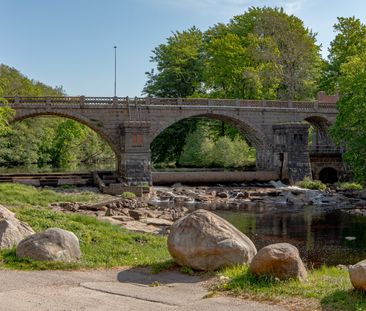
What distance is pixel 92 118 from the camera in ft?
147

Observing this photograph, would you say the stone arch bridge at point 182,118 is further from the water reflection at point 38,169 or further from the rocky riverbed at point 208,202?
the water reflection at point 38,169

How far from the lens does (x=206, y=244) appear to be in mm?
10844

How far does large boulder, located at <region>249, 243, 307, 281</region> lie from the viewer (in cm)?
943

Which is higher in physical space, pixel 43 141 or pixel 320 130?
pixel 320 130

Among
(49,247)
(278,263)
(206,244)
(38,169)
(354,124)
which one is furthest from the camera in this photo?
(38,169)

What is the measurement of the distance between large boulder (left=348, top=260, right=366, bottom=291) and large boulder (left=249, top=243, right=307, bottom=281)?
4.03 feet

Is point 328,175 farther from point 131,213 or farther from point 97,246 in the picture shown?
point 97,246

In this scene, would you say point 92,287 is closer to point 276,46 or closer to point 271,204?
point 271,204

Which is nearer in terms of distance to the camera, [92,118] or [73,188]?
[73,188]

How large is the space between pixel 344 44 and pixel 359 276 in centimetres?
5529

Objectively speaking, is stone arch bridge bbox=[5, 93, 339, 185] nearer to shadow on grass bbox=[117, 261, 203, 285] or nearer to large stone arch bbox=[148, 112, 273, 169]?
large stone arch bbox=[148, 112, 273, 169]

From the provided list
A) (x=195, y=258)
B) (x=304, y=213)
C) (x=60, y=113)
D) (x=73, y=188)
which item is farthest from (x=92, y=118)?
(x=195, y=258)

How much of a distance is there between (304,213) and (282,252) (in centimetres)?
2286

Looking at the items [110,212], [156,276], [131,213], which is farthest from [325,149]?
[156,276]
